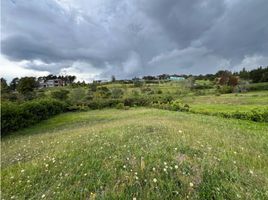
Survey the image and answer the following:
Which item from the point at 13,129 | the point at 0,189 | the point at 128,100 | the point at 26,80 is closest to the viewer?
the point at 0,189

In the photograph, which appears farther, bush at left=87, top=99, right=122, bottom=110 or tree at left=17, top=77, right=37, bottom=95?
tree at left=17, top=77, right=37, bottom=95

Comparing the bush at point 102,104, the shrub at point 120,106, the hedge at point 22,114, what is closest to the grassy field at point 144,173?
the hedge at point 22,114

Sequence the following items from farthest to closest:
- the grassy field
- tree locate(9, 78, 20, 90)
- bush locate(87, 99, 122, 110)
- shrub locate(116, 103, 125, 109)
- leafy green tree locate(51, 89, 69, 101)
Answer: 1. tree locate(9, 78, 20, 90)
2. leafy green tree locate(51, 89, 69, 101)
3. bush locate(87, 99, 122, 110)
4. shrub locate(116, 103, 125, 109)
5. the grassy field

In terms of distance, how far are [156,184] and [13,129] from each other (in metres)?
19.2

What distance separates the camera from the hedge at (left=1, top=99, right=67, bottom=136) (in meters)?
18.9

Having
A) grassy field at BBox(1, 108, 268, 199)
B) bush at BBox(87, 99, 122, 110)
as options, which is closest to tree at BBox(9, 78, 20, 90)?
bush at BBox(87, 99, 122, 110)

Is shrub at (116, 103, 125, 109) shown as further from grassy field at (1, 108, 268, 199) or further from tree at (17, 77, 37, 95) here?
grassy field at (1, 108, 268, 199)

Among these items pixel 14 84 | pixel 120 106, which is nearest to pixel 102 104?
pixel 120 106

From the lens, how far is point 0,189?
16.5ft

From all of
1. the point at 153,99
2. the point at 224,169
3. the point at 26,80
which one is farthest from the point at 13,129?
the point at 26,80

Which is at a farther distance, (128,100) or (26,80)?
(26,80)

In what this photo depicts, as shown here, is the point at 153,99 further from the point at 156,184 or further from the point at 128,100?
the point at 156,184

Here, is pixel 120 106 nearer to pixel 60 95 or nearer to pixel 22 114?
pixel 60 95

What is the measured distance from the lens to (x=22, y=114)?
2108cm
